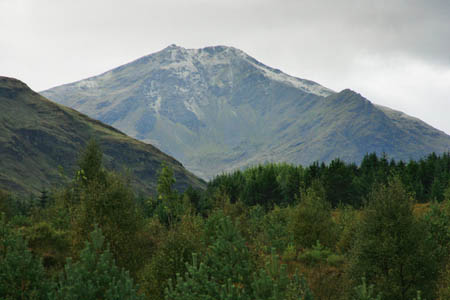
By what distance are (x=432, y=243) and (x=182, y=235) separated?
58.4ft

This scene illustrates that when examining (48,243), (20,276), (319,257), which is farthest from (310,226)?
(20,276)

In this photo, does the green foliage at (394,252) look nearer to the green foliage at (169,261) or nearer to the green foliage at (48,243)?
the green foliage at (169,261)

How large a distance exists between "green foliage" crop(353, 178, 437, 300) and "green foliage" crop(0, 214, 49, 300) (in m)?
19.0

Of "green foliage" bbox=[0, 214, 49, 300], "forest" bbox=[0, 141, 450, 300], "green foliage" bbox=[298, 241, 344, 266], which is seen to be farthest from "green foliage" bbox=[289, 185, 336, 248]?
"green foliage" bbox=[0, 214, 49, 300]

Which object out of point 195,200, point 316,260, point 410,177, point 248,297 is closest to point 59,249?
point 316,260

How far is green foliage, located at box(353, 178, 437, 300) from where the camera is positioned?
26.1 m

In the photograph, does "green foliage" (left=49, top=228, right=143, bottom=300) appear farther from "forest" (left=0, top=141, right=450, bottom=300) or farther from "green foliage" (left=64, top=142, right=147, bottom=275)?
"green foliage" (left=64, top=142, right=147, bottom=275)

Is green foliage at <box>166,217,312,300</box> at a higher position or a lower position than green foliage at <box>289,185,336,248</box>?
higher

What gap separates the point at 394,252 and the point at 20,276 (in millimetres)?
21772

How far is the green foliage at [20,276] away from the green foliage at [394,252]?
19.0 m

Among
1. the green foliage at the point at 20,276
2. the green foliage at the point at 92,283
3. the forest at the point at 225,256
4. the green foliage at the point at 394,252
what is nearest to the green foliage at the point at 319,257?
the forest at the point at 225,256

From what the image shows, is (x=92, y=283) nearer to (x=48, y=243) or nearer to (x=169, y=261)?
(x=169, y=261)

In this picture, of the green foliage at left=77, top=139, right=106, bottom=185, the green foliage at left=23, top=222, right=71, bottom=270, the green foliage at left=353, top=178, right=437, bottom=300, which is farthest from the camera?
the green foliage at left=77, top=139, right=106, bottom=185

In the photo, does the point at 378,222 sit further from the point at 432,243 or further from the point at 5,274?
the point at 5,274
